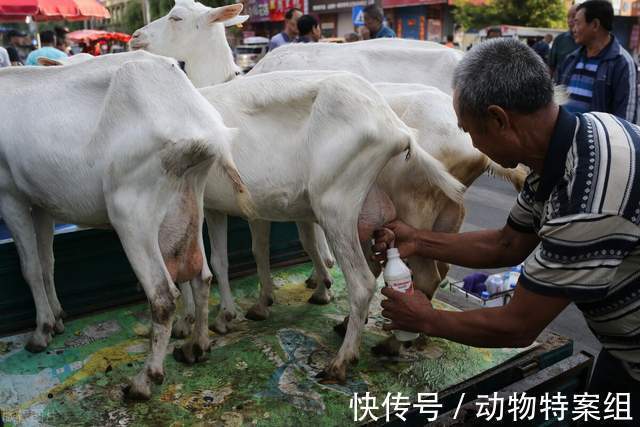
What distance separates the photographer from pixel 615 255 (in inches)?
64.1

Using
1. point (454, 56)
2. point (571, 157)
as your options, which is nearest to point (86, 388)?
point (571, 157)

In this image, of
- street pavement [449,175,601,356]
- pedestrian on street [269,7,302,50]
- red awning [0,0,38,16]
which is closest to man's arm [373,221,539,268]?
street pavement [449,175,601,356]

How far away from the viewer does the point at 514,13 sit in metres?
30.4

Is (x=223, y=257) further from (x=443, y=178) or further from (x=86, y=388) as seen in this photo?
(x=443, y=178)

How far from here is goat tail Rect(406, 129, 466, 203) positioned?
278cm

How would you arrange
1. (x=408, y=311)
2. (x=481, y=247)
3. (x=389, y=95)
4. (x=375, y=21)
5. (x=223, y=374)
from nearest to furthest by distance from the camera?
(x=408, y=311)
(x=481, y=247)
(x=223, y=374)
(x=389, y=95)
(x=375, y=21)

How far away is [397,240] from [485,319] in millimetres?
910

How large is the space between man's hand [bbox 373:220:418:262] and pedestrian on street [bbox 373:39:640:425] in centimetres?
62

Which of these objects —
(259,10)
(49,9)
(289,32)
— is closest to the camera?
(289,32)

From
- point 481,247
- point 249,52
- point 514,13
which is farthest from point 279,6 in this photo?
point 481,247

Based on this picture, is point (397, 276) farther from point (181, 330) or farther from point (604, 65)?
point (604, 65)

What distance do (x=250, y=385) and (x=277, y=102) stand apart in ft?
4.63

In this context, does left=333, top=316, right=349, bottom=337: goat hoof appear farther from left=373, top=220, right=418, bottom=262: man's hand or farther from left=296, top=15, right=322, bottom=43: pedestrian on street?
left=296, top=15, right=322, bottom=43: pedestrian on street

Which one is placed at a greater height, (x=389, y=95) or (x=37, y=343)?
(x=389, y=95)
